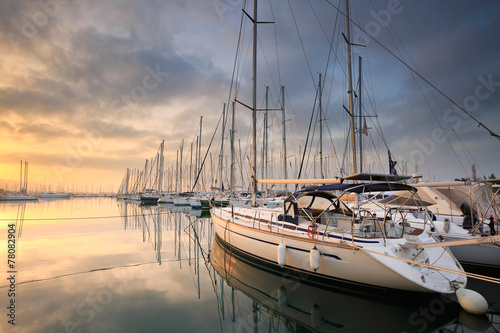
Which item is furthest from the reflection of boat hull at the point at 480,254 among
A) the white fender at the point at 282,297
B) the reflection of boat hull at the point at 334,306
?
the white fender at the point at 282,297

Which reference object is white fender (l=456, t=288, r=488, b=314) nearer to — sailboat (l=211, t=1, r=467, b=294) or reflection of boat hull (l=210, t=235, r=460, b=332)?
sailboat (l=211, t=1, r=467, b=294)

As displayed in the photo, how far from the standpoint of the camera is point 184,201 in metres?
50.8

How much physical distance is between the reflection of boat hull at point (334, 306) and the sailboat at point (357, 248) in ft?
1.49

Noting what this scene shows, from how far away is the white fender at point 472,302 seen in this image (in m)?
5.68

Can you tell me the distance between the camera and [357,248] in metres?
6.46

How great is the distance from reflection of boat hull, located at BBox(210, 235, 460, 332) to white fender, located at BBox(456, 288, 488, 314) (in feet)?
1.19

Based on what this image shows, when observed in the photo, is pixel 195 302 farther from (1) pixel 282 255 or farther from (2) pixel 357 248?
(2) pixel 357 248

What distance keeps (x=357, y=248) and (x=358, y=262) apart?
1.39 feet

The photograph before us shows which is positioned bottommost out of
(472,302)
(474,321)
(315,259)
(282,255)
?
(474,321)

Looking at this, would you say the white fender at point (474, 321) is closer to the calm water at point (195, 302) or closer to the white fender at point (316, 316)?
the calm water at point (195, 302)

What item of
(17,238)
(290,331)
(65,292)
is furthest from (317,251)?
(17,238)

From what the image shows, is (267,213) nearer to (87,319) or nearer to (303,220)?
(303,220)

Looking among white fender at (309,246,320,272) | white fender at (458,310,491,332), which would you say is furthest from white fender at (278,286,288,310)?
white fender at (458,310,491,332)

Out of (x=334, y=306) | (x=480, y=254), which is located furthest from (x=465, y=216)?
(x=334, y=306)
